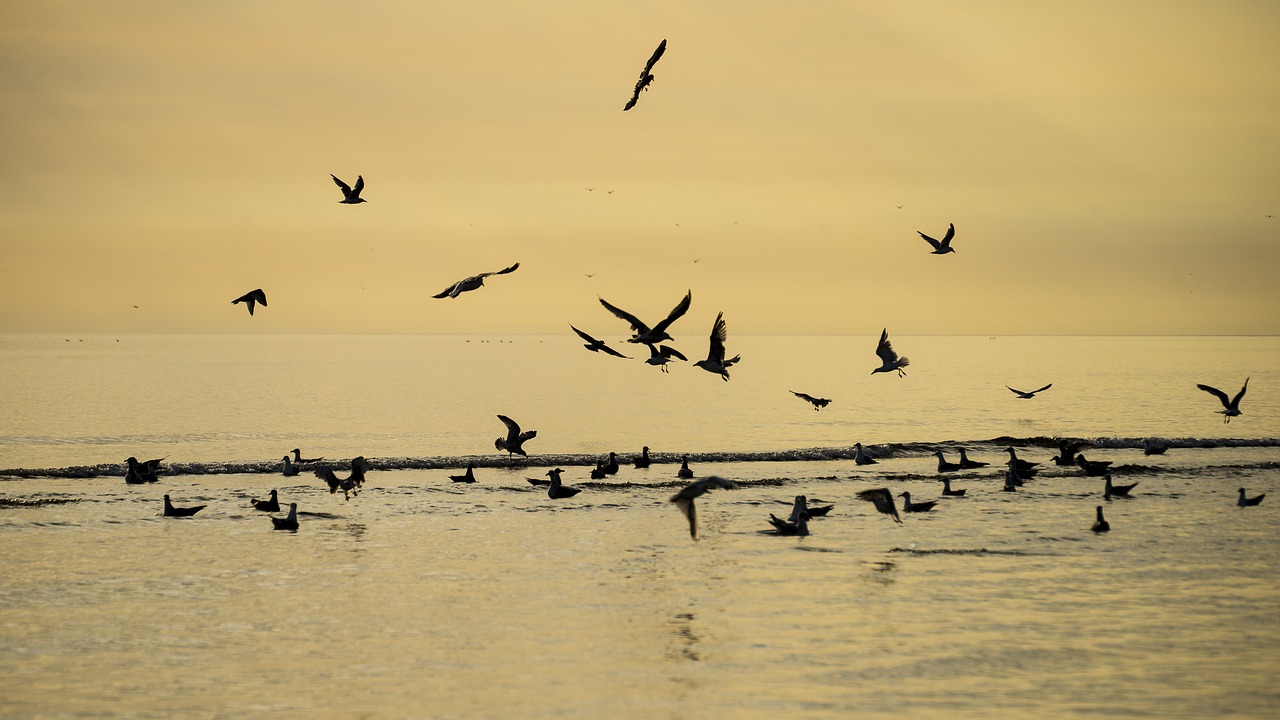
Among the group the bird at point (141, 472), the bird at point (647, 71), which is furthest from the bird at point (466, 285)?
the bird at point (141, 472)

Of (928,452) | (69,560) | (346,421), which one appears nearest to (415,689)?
(69,560)

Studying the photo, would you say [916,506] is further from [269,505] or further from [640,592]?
[269,505]

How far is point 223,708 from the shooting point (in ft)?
59.4

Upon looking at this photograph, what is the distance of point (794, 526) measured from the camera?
3155 cm

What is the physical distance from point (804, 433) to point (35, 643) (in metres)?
52.8

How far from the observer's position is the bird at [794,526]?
3130 centimetres

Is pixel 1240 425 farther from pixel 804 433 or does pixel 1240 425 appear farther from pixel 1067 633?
pixel 1067 633

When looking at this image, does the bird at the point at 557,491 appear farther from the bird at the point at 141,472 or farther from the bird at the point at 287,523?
the bird at the point at 141,472

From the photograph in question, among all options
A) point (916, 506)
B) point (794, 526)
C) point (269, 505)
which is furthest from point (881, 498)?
point (269, 505)

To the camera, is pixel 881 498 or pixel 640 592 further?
pixel 881 498

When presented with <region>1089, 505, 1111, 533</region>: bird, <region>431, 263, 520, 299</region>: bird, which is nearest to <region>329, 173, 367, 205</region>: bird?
<region>431, 263, 520, 299</region>: bird

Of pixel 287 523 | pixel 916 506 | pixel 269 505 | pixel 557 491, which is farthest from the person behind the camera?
pixel 557 491

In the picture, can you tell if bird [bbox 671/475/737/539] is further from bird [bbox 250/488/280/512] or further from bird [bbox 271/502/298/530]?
bird [bbox 250/488/280/512]

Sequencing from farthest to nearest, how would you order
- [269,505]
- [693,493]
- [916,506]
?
1. [269,505]
2. [916,506]
3. [693,493]
